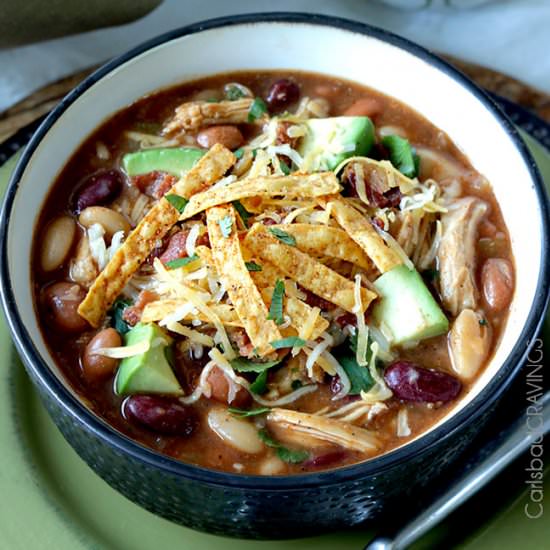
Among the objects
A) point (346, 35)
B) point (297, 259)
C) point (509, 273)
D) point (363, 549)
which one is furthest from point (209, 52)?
point (363, 549)

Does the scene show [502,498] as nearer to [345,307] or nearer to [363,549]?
[363,549]

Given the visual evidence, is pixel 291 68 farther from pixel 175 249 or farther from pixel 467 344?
pixel 467 344

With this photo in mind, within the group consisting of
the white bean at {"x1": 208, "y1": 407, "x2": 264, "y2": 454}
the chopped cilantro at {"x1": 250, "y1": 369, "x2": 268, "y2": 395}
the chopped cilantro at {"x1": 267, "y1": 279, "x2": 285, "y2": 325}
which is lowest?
the white bean at {"x1": 208, "y1": 407, "x2": 264, "y2": 454}

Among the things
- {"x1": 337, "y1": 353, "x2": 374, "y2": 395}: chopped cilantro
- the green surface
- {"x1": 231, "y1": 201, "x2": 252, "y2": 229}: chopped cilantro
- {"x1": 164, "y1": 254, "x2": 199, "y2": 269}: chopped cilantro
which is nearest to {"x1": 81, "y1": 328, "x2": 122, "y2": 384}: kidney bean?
{"x1": 164, "y1": 254, "x2": 199, "y2": 269}: chopped cilantro

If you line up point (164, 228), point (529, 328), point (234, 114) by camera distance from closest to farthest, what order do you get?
point (529, 328)
point (164, 228)
point (234, 114)

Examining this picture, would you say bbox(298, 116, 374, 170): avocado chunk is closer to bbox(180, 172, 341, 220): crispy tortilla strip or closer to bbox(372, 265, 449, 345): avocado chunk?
bbox(180, 172, 341, 220): crispy tortilla strip

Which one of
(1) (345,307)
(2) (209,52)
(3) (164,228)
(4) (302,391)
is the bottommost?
(4) (302,391)

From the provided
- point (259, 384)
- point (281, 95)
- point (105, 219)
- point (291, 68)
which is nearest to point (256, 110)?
point (281, 95)

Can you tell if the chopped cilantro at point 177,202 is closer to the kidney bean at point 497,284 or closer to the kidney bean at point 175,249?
the kidney bean at point 175,249
